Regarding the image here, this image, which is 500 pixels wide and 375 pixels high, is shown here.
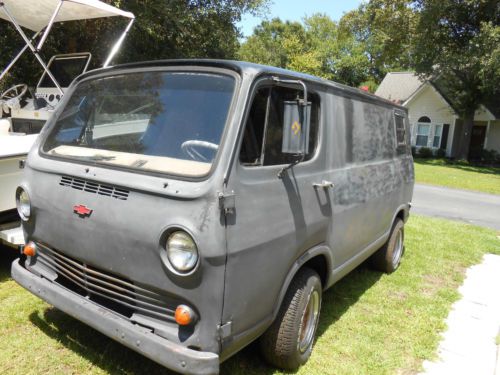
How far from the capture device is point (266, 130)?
2.91m

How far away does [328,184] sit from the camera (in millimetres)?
3426

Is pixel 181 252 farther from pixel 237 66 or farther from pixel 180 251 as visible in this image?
pixel 237 66

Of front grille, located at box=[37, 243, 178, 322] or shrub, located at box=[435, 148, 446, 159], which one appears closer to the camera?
front grille, located at box=[37, 243, 178, 322]

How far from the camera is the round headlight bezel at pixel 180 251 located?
2.41 metres

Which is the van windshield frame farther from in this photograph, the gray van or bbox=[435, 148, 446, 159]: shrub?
bbox=[435, 148, 446, 159]: shrub

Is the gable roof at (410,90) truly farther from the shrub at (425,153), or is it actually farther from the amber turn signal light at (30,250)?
the amber turn signal light at (30,250)

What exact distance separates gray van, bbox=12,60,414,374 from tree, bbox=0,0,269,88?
866cm

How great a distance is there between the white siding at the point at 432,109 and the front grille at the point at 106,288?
1193 inches

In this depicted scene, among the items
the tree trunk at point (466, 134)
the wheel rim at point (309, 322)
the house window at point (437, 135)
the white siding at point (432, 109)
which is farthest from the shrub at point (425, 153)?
the wheel rim at point (309, 322)

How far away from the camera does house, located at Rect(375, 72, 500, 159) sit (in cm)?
2900

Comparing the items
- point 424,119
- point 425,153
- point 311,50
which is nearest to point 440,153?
point 425,153

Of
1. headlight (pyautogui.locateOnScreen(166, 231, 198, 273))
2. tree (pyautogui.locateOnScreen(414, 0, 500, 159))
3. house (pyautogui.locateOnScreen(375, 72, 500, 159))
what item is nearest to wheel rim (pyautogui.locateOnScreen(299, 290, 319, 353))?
headlight (pyautogui.locateOnScreen(166, 231, 198, 273))

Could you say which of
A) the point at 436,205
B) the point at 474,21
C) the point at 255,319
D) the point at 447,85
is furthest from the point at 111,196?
the point at 447,85

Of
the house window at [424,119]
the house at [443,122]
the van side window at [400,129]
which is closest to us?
the van side window at [400,129]
